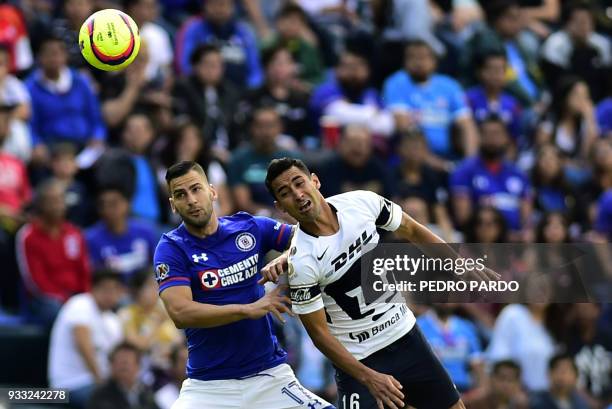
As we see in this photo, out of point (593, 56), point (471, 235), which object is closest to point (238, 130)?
point (471, 235)

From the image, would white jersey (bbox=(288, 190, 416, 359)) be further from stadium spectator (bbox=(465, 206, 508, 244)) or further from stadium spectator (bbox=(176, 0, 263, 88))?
stadium spectator (bbox=(176, 0, 263, 88))

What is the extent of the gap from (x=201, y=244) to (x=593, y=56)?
38.7ft

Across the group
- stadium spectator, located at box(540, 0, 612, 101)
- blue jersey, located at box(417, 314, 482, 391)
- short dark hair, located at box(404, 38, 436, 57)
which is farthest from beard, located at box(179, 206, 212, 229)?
stadium spectator, located at box(540, 0, 612, 101)

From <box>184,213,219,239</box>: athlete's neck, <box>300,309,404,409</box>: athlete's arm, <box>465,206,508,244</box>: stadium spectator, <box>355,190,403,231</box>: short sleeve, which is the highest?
<box>184,213,219,239</box>: athlete's neck

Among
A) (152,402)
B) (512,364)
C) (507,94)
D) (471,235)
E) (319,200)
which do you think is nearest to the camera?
(319,200)

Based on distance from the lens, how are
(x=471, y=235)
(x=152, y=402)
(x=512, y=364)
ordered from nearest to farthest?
(x=152, y=402) → (x=512, y=364) → (x=471, y=235)

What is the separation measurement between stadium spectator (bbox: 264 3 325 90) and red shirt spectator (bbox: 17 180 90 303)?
16.3ft

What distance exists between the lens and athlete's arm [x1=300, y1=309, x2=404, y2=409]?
33.4 feet

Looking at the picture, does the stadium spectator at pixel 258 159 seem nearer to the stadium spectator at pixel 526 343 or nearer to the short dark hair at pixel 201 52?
the short dark hair at pixel 201 52

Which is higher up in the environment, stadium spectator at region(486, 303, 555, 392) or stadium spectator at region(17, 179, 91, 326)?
stadium spectator at region(17, 179, 91, 326)

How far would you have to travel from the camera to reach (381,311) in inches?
419

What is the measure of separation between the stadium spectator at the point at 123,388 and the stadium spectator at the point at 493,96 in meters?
6.94

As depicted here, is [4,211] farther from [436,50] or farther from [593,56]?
[593,56]

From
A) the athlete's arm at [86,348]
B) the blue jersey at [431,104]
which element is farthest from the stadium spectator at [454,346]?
the athlete's arm at [86,348]
